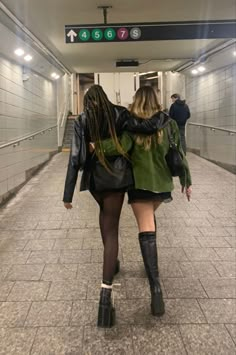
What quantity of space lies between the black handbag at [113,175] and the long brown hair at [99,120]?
4 cm

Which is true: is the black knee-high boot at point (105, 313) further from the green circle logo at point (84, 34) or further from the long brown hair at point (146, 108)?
the green circle logo at point (84, 34)

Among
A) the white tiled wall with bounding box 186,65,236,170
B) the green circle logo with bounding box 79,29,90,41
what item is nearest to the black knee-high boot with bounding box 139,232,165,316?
the green circle logo with bounding box 79,29,90,41

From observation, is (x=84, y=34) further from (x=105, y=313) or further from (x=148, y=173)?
(x=105, y=313)

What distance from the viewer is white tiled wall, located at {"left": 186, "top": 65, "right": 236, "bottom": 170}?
7949mm

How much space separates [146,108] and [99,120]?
320mm

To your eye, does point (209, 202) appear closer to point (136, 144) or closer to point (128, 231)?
point (128, 231)

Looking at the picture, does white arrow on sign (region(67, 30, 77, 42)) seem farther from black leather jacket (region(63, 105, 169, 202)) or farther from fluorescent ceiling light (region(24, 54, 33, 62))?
black leather jacket (region(63, 105, 169, 202))

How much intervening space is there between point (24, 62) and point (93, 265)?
16.2 feet

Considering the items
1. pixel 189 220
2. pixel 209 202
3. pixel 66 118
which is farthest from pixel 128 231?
pixel 66 118

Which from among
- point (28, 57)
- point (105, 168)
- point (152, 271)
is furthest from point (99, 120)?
point (28, 57)

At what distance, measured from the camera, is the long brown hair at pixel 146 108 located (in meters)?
2.41

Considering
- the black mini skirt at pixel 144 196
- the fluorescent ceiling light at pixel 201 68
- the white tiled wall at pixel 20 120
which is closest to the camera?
the black mini skirt at pixel 144 196

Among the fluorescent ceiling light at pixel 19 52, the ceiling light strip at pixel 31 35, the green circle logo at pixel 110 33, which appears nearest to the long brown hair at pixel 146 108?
the ceiling light strip at pixel 31 35

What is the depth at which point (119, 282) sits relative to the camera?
9.63 ft
